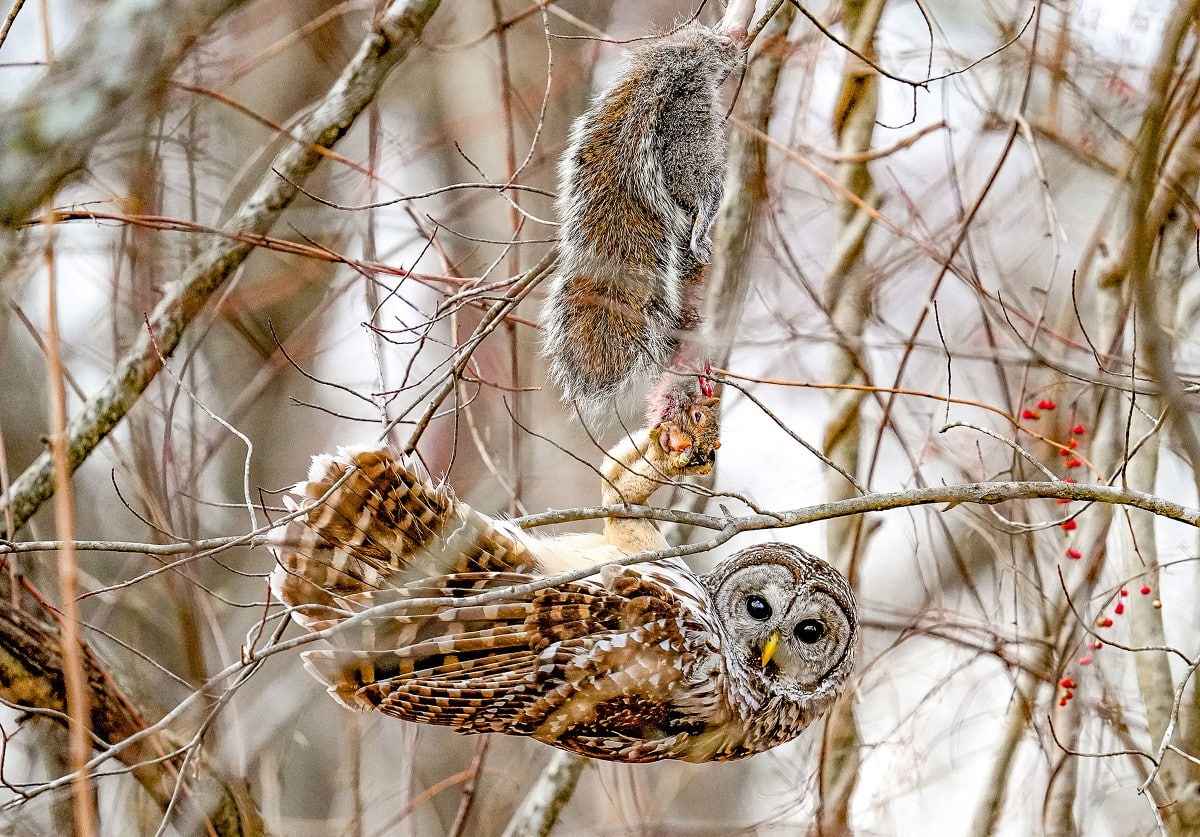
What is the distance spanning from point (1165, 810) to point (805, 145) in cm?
224

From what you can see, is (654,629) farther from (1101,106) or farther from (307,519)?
(1101,106)

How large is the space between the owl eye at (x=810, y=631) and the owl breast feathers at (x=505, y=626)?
49mm

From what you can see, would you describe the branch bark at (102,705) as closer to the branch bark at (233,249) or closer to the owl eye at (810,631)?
the branch bark at (233,249)

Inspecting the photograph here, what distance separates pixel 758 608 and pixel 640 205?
116 centimetres

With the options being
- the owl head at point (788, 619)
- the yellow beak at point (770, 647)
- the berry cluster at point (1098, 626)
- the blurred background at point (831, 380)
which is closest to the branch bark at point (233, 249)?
the blurred background at point (831, 380)

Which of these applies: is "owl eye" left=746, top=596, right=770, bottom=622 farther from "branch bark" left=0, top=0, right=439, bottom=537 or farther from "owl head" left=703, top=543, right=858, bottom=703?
"branch bark" left=0, top=0, right=439, bottom=537

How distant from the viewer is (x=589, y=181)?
254 centimetres

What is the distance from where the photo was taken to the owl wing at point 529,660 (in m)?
2.57

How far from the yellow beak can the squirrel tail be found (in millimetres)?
808

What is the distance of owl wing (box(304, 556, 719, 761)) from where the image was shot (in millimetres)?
2572

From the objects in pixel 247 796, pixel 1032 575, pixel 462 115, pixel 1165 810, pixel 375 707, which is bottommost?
pixel 247 796

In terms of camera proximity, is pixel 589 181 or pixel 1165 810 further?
pixel 1165 810

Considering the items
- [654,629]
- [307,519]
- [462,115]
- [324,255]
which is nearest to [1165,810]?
[654,629]

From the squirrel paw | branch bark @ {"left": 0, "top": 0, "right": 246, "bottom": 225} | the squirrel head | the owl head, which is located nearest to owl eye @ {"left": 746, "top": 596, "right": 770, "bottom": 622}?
the owl head
